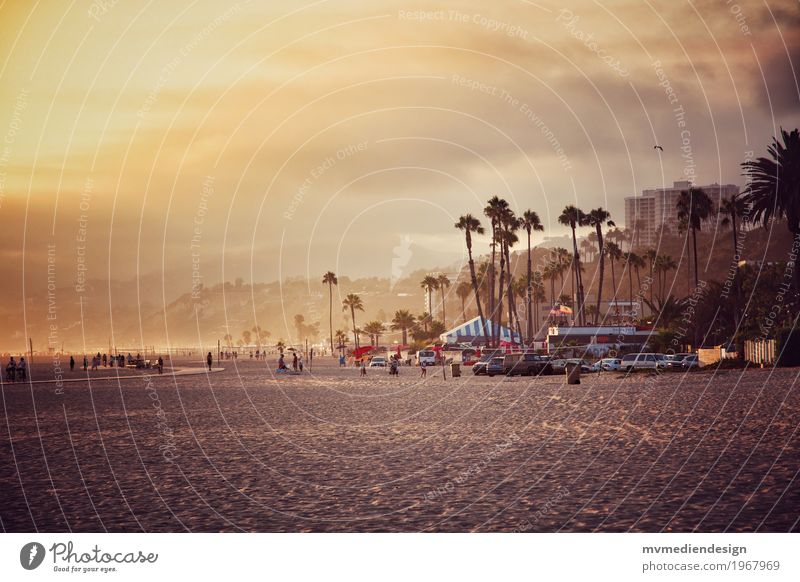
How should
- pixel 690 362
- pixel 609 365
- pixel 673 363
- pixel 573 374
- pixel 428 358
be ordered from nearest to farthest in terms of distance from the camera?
pixel 573 374 < pixel 673 363 < pixel 690 362 < pixel 609 365 < pixel 428 358

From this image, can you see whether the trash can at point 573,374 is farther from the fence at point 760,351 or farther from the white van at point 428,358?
the white van at point 428,358

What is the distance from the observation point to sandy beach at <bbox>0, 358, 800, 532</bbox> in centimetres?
1330

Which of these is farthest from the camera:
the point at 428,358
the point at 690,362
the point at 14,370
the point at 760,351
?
the point at 428,358

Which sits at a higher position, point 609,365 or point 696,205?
point 696,205

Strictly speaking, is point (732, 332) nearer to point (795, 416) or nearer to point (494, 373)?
point (494, 373)

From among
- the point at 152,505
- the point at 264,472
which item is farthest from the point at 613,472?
the point at 152,505

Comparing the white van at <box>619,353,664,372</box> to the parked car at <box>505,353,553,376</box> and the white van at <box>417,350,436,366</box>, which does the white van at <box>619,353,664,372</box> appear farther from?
the white van at <box>417,350,436,366</box>

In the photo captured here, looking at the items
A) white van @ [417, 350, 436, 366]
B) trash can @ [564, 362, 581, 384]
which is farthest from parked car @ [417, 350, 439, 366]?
trash can @ [564, 362, 581, 384]

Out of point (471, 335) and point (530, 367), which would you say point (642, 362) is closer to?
point (530, 367)

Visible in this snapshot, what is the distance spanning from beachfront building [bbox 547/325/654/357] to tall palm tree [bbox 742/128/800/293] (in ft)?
169

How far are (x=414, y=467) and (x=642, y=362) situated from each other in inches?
2268

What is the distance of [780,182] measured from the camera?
67.8m

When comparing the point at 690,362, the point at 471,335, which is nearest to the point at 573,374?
the point at 690,362

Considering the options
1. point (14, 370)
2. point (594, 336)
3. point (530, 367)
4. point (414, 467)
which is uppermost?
point (14, 370)
